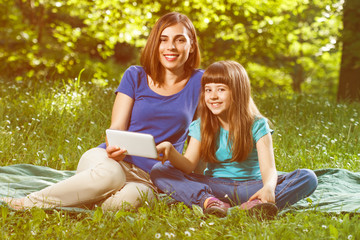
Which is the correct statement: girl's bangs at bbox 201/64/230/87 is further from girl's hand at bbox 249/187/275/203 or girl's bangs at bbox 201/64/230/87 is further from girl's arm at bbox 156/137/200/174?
girl's hand at bbox 249/187/275/203

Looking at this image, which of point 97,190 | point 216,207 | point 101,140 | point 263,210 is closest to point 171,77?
point 97,190

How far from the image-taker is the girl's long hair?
321 centimetres

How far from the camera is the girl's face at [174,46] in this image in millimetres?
3492

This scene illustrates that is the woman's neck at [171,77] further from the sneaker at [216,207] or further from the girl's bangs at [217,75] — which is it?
the sneaker at [216,207]

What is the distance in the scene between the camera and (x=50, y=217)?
2.89 m

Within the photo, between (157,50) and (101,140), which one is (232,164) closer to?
(157,50)

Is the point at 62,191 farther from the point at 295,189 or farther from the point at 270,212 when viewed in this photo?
the point at 295,189

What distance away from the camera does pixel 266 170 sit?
121 inches

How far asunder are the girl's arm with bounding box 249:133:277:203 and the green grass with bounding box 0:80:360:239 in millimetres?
164

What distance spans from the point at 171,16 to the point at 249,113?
939 mm

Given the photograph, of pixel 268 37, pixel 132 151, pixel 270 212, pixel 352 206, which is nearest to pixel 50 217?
pixel 132 151

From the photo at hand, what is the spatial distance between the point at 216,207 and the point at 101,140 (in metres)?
2.28

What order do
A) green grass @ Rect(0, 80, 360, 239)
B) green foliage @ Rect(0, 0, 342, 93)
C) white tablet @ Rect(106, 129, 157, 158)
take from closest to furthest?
green grass @ Rect(0, 80, 360, 239) → white tablet @ Rect(106, 129, 157, 158) → green foliage @ Rect(0, 0, 342, 93)

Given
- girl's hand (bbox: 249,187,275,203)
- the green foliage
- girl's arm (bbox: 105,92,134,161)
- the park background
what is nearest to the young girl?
girl's hand (bbox: 249,187,275,203)
